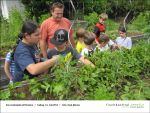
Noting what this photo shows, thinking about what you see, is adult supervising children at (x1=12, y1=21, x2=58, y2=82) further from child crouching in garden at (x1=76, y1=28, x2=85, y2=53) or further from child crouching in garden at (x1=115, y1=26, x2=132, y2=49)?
child crouching in garden at (x1=115, y1=26, x2=132, y2=49)

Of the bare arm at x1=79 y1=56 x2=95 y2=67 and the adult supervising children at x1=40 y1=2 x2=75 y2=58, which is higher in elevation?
the adult supervising children at x1=40 y1=2 x2=75 y2=58

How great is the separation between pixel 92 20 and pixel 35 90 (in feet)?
29.4

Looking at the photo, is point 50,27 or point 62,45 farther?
point 50,27

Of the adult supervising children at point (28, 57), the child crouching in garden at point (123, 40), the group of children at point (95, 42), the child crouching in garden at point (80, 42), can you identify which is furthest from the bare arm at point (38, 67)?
the child crouching in garden at point (123, 40)

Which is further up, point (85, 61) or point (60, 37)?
point (60, 37)

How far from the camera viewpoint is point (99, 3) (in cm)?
1561

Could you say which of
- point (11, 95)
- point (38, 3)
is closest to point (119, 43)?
point (11, 95)

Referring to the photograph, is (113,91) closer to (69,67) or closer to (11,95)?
(69,67)

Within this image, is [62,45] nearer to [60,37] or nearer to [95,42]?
[60,37]

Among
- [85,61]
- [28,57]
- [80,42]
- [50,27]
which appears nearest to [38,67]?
[28,57]

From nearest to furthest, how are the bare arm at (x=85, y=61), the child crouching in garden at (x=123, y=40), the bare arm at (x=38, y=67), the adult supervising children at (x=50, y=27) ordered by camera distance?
1. the bare arm at (x=38, y=67)
2. the bare arm at (x=85, y=61)
3. the adult supervising children at (x=50, y=27)
4. the child crouching in garden at (x=123, y=40)

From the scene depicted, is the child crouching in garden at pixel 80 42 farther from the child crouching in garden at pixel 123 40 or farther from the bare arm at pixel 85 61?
the bare arm at pixel 85 61

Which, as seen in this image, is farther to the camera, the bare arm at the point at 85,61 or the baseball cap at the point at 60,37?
the baseball cap at the point at 60,37

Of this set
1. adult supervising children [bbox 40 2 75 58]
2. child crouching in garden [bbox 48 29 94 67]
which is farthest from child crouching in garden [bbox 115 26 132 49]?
child crouching in garden [bbox 48 29 94 67]
